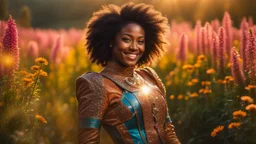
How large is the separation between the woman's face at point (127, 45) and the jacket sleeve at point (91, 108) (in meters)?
0.22

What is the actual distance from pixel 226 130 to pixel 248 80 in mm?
519

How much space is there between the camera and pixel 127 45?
3096 mm

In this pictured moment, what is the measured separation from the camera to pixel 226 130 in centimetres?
461

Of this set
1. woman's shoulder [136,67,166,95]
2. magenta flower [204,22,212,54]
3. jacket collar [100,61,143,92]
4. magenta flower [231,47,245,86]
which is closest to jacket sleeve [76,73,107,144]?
jacket collar [100,61,143,92]

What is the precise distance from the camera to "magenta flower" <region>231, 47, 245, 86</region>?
4.28m

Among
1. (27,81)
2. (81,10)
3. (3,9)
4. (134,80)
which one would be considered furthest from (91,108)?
(81,10)

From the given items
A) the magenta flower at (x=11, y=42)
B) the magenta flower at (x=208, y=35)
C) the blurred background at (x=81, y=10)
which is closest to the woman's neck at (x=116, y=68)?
the magenta flower at (x=11, y=42)

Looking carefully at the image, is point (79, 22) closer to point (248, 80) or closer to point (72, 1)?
point (72, 1)

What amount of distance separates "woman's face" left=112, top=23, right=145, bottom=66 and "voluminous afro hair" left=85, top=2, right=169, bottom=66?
64mm

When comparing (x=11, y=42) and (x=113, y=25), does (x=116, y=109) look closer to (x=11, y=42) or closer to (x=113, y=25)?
(x=113, y=25)

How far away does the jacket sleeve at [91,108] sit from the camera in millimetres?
2924

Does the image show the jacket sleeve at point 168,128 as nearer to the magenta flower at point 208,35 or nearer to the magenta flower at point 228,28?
the magenta flower at point 228,28

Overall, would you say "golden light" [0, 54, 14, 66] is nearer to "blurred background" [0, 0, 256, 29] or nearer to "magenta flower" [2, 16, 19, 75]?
"magenta flower" [2, 16, 19, 75]

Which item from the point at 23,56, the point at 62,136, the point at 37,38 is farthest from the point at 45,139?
the point at 37,38
